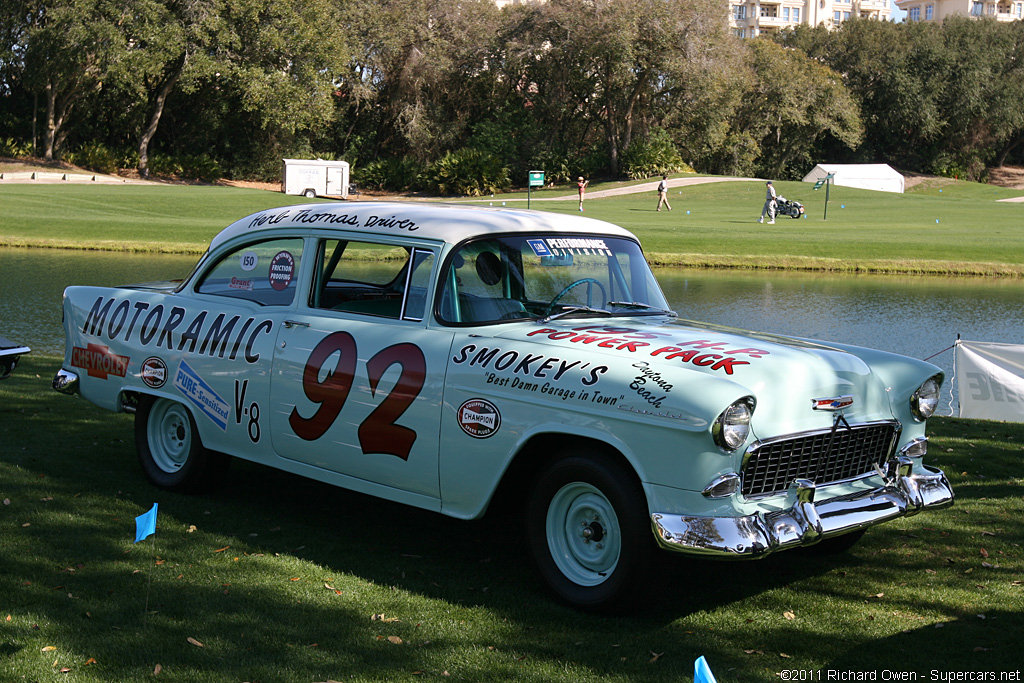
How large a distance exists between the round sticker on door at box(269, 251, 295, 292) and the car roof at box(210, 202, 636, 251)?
210mm

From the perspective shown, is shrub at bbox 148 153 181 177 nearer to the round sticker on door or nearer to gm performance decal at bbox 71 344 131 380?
gm performance decal at bbox 71 344 131 380

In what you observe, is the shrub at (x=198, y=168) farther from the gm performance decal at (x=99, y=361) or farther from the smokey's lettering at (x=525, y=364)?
the smokey's lettering at (x=525, y=364)

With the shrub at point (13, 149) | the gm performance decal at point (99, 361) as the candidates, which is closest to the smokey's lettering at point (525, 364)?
the gm performance decal at point (99, 361)

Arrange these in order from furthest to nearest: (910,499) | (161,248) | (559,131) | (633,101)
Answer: (559,131)
(633,101)
(161,248)
(910,499)

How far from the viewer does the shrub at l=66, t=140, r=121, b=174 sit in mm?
52500

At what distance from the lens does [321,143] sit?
62.0 meters

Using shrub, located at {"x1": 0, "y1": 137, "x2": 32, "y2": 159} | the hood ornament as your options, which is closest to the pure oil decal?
the hood ornament

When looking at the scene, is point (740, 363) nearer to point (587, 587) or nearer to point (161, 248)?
point (587, 587)

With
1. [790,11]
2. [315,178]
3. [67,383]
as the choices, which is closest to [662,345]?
[67,383]

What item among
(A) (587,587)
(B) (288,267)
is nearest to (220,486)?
(B) (288,267)

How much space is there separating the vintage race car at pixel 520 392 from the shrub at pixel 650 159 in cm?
5084

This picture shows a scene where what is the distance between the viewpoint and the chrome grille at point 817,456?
441 centimetres

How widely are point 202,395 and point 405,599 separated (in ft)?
7.11

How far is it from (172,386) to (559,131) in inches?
2218
